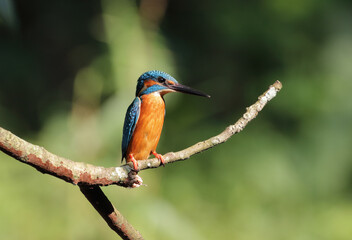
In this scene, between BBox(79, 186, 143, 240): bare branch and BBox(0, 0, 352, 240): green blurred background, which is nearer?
BBox(79, 186, 143, 240): bare branch

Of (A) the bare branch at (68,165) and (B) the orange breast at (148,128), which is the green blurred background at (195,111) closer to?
(B) the orange breast at (148,128)

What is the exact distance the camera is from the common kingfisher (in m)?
1.62

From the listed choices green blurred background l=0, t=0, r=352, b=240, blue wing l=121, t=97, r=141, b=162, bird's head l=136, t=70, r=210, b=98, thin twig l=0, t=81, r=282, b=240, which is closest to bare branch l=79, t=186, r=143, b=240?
thin twig l=0, t=81, r=282, b=240

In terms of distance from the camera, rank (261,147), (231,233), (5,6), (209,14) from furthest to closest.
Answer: (209,14) < (261,147) < (231,233) < (5,6)

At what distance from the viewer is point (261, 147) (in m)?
4.98

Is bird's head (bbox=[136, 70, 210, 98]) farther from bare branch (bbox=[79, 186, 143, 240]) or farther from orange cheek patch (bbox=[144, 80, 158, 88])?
bare branch (bbox=[79, 186, 143, 240])

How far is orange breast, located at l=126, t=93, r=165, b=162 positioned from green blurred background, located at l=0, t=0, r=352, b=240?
1321 mm

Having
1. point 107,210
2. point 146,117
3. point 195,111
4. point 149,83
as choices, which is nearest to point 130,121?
point 146,117

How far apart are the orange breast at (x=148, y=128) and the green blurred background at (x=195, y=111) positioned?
4.33 ft

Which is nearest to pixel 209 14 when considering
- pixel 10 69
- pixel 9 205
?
pixel 10 69

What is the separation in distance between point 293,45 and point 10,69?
318 centimetres

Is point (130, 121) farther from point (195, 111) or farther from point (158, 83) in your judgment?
point (195, 111)

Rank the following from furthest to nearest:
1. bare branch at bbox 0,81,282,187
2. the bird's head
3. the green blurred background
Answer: the green blurred background, the bird's head, bare branch at bbox 0,81,282,187

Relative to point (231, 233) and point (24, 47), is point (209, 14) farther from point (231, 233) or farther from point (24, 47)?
point (231, 233)
